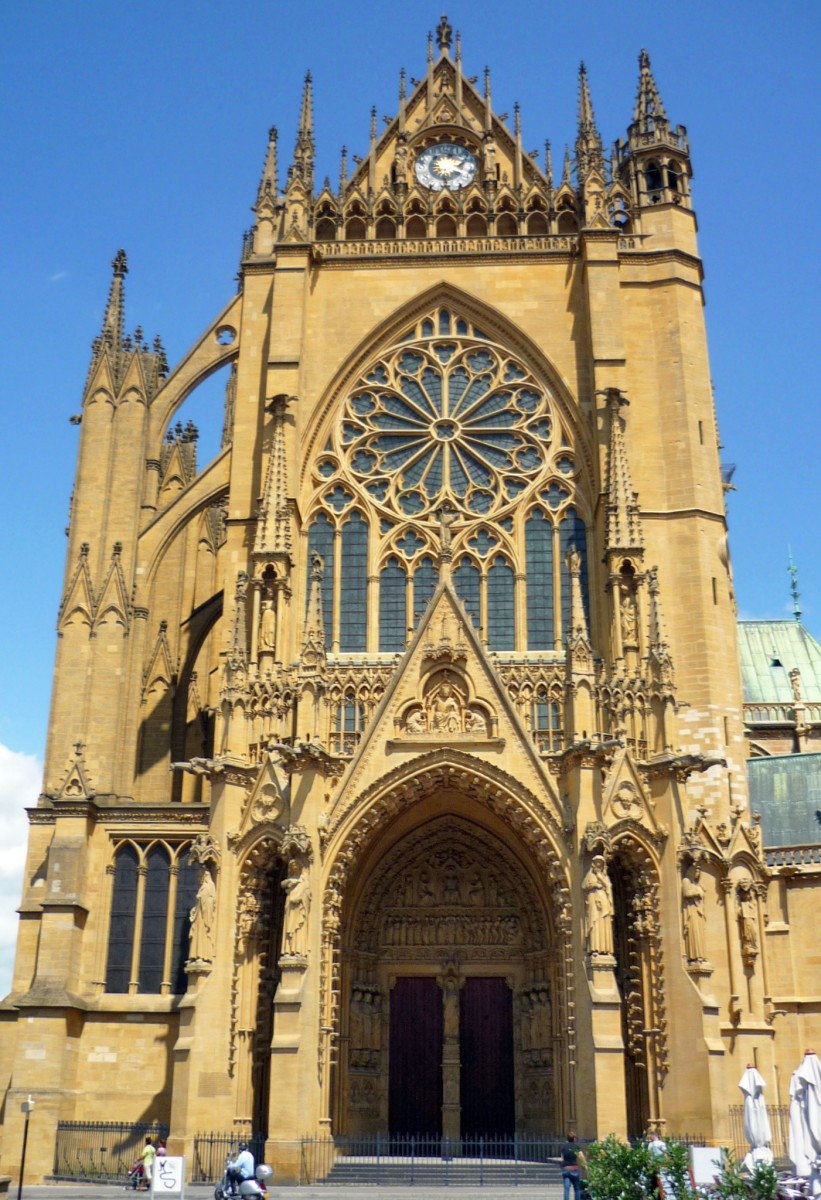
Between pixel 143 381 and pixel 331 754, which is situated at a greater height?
pixel 143 381

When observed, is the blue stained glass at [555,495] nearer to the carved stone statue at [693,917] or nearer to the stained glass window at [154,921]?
the carved stone statue at [693,917]

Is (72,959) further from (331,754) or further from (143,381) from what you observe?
(143,381)

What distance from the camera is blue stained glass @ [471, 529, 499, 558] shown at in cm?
2984

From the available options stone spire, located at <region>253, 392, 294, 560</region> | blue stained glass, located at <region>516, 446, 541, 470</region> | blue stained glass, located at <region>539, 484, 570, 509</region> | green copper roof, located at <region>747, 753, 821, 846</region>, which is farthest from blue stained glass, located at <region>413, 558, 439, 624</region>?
green copper roof, located at <region>747, 753, 821, 846</region>

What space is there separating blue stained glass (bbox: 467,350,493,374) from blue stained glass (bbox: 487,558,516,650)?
209 inches

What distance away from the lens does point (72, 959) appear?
25750 mm

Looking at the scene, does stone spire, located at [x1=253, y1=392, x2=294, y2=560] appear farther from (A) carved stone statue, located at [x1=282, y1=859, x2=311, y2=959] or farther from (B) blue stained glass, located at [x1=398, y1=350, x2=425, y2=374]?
(A) carved stone statue, located at [x1=282, y1=859, x2=311, y2=959]

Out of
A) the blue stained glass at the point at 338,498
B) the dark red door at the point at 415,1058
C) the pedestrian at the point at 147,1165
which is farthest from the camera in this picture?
the blue stained glass at the point at 338,498

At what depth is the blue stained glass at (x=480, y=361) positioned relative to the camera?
3183 centimetres

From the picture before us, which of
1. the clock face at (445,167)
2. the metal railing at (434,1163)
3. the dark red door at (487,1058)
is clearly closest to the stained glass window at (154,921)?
the metal railing at (434,1163)

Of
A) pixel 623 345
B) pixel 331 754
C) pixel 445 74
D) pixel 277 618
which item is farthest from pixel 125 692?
pixel 445 74

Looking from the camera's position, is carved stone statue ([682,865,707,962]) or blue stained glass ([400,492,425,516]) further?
blue stained glass ([400,492,425,516])

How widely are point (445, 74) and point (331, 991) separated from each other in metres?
25.4

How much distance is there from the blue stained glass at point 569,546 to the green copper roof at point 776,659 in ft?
69.6
